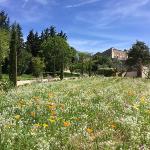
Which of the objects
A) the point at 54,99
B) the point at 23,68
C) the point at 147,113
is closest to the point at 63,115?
the point at 147,113

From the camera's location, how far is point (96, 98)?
14500mm

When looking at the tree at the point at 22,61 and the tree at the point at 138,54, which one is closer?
the tree at the point at 22,61

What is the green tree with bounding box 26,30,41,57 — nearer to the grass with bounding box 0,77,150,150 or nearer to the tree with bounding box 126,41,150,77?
the tree with bounding box 126,41,150,77

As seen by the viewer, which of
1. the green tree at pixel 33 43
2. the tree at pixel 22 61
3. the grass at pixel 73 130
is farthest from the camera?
the green tree at pixel 33 43

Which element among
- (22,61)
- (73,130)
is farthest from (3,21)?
(73,130)

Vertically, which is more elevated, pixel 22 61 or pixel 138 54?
pixel 138 54

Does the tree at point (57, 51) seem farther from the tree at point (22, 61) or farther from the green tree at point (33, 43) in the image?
the green tree at point (33, 43)

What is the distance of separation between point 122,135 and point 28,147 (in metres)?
2.15

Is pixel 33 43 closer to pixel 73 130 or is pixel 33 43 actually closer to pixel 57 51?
pixel 57 51

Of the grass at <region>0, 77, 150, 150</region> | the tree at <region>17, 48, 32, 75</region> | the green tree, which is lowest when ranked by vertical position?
the grass at <region>0, 77, 150, 150</region>

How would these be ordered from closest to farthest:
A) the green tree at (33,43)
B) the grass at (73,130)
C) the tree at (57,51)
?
the grass at (73,130) < the tree at (57,51) < the green tree at (33,43)

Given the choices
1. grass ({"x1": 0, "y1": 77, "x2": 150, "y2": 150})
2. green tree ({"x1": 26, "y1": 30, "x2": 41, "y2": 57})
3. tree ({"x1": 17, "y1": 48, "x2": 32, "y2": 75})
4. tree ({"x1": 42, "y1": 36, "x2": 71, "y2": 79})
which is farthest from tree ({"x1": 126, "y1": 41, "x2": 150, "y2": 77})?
grass ({"x1": 0, "y1": 77, "x2": 150, "y2": 150})

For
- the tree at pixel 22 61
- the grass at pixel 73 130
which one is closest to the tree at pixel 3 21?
the tree at pixel 22 61

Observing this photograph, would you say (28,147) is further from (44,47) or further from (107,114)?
(44,47)
